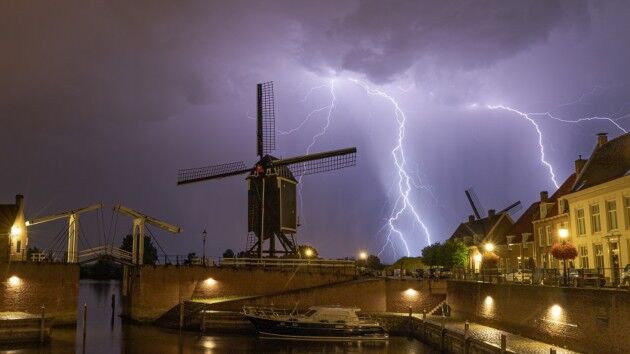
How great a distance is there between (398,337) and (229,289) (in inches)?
579

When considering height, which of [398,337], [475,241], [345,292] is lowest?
[398,337]

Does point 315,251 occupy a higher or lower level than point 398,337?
higher

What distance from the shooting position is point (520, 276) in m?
36.2

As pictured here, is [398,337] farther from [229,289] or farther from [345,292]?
[229,289]

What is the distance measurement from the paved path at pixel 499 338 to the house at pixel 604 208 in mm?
7184

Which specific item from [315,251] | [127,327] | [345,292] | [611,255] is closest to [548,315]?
[611,255]

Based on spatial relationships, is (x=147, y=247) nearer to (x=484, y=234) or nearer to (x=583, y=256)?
(x=484, y=234)

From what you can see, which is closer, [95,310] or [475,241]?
[95,310]

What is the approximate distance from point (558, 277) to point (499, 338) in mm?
4528

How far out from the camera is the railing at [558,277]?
25.7 metres

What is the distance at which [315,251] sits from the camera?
6606 centimetres

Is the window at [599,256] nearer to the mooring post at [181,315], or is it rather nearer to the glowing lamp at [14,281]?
the mooring post at [181,315]

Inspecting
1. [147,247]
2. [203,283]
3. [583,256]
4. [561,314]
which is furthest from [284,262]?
[147,247]

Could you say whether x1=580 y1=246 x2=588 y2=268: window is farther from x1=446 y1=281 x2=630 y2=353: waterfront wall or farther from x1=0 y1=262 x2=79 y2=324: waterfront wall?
x1=0 y1=262 x2=79 y2=324: waterfront wall
